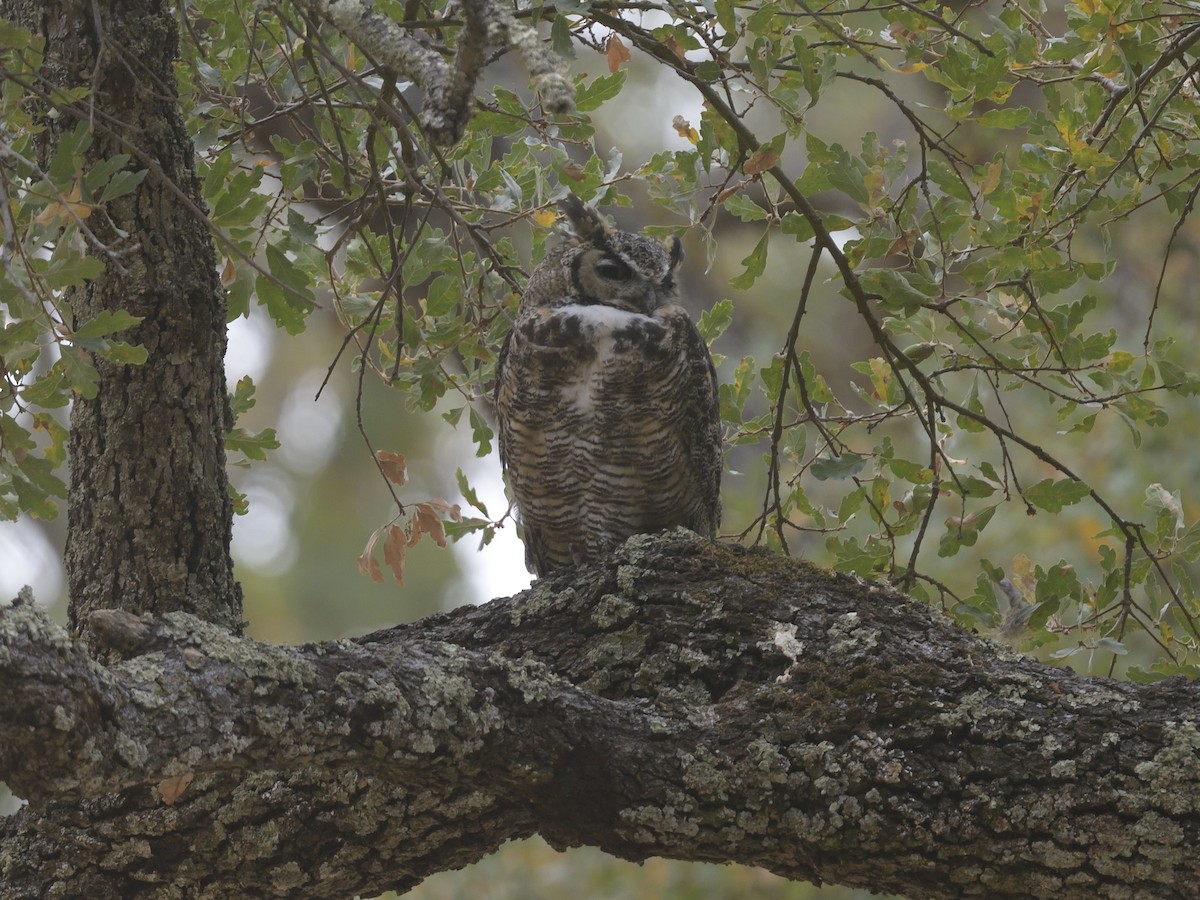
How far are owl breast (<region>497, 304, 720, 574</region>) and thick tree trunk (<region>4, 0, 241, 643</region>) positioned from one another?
1.06 metres

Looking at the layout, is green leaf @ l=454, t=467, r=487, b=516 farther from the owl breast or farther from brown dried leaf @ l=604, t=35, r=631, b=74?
brown dried leaf @ l=604, t=35, r=631, b=74

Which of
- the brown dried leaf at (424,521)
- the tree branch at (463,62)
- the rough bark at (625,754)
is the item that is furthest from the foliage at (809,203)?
the rough bark at (625,754)

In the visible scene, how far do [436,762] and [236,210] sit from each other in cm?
98

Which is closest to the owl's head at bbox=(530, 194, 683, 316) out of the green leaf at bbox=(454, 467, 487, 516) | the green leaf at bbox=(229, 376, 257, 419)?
the green leaf at bbox=(454, 467, 487, 516)

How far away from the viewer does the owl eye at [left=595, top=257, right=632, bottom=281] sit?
3.44m

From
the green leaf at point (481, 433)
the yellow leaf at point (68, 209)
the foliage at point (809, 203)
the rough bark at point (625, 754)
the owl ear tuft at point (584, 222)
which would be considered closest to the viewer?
the rough bark at point (625, 754)

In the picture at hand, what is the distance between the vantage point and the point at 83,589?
2.41 metres

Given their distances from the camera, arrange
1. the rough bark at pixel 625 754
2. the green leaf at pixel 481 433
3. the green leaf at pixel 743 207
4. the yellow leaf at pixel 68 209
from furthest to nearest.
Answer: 1. the green leaf at pixel 481 433
2. the green leaf at pixel 743 207
3. the yellow leaf at pixel 68 209
4. the rough bark at pixel 625 754

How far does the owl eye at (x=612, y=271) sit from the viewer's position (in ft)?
11.3

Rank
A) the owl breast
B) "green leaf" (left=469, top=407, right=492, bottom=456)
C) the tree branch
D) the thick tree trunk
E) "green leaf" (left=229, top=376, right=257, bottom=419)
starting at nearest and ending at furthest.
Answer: the tree branch, the thick tree trunk, "green leaf" (left=229, top=376, right=257, bottom=419), "green leaf" (left=469, top=407, right=492, bottom=456), the owl breast

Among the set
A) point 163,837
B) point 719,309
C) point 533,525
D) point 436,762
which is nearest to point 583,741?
point 436,762

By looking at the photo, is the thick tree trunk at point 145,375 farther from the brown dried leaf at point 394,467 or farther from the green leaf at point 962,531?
the green leaf at point 962,531

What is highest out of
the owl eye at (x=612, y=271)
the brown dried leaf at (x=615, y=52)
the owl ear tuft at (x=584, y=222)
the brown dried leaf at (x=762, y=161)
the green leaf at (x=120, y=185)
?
the owl ear tuft at (x=584, y=222)

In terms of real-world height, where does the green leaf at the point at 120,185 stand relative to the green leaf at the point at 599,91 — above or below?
below
